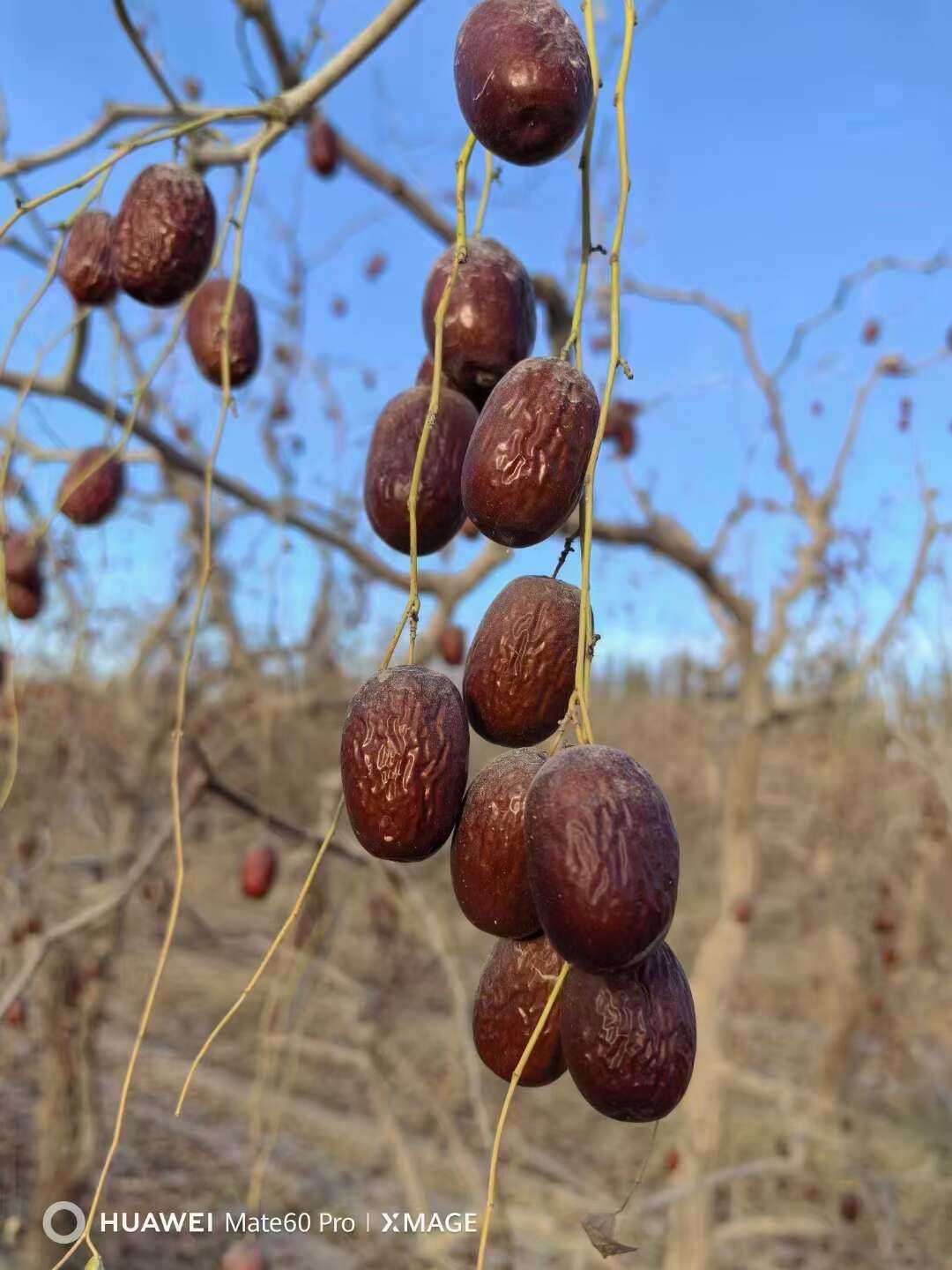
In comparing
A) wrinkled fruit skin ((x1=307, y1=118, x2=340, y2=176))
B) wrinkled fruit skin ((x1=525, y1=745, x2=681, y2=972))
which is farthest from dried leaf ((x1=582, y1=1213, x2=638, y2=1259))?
wrinkled fruit skin ((x1=307, y1=118, x2=340, y2=176))

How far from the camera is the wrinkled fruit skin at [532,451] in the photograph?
0.74m

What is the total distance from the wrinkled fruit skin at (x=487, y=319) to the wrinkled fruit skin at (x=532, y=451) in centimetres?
18

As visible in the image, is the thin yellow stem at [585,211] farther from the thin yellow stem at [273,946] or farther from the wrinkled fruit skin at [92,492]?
the wrinkled fruit skin at [92,492]

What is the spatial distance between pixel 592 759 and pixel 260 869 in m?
2.56

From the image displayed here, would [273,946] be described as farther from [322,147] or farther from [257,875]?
[322,147]

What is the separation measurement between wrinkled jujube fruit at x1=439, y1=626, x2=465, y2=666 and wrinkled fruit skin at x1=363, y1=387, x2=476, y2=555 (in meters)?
2.18

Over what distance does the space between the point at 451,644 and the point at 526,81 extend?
8.00 feet

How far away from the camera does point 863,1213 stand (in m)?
5.36

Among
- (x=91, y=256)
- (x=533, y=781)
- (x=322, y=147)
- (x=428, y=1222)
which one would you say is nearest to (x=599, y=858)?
(x=533, y=781)

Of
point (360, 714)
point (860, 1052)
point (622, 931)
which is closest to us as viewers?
point (622, 931)

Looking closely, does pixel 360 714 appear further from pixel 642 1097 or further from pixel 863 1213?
pixel 863 1213

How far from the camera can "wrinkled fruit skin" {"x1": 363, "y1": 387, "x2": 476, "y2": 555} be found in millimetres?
913

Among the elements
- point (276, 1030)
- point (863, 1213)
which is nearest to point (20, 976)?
point (276, 1030)

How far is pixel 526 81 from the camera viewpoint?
802 mm
